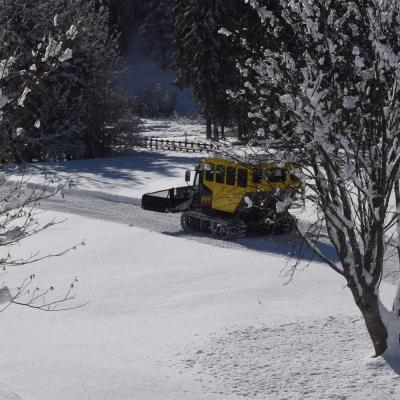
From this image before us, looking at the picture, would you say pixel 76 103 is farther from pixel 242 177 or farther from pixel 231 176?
pixel 242 177

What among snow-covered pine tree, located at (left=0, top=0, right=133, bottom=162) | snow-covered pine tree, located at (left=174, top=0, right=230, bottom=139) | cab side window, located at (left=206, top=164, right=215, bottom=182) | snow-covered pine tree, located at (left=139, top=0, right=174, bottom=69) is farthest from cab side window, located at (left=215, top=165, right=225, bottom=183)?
snow-covered pine tree, located at (left=139, top=0, right=174, bottom=69)

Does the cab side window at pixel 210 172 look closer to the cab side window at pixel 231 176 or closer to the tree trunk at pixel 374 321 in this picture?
A: the cab side window at pixel 231 176

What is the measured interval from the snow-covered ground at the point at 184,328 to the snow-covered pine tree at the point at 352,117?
1.28 m

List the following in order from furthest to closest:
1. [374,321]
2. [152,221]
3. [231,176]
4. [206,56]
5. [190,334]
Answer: [206,56] < [152,221] < [231,176] < [190,334] < [374,321]

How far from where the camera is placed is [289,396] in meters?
8.80

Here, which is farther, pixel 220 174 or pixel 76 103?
pixel 76 103

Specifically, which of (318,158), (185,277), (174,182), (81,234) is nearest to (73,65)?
(174,182)

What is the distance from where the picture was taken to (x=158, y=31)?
251 ft

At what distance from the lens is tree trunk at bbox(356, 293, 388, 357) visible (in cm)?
970

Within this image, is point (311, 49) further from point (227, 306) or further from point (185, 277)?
point (185, 277)

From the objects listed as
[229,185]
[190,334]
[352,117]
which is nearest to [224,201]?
[229,185]

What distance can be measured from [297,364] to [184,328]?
2.60 metres

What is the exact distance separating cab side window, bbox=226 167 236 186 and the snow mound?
663 cm

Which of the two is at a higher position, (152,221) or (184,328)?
(152,221)
